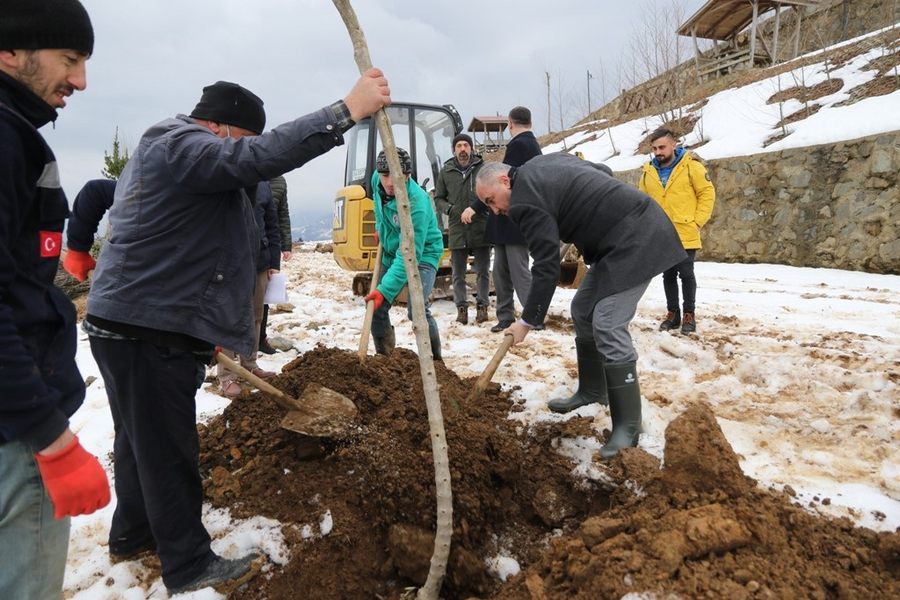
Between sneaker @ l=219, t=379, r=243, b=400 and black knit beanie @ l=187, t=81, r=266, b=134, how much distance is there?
2.23m

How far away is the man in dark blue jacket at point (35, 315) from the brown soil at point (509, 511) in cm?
96

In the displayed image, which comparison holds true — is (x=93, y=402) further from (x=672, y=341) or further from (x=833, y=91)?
(x=833, y=91)

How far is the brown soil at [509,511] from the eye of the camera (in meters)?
1.56

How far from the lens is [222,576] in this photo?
75.8 inches

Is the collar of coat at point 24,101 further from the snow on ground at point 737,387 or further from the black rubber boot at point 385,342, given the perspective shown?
the black rubber boot at point 385,342

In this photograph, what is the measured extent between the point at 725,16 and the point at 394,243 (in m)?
18.0

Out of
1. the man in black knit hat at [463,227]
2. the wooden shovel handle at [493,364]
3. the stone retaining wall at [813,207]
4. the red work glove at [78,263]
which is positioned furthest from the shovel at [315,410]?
the stone retaining wall at [813,207]

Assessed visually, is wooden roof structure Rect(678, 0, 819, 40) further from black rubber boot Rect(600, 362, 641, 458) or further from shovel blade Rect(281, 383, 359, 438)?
shovel blade Rect(281, 383, 359, 438)

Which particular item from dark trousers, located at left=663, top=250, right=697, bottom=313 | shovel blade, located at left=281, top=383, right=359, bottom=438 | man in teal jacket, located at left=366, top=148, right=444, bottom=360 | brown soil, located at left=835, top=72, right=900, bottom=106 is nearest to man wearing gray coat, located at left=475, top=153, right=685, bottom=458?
man in teal jacket, located at left=366, top=148, right=444, bottom=360

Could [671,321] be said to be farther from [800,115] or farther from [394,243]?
[800,115]

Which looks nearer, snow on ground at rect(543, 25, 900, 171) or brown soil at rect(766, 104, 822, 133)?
snow on ground at rect(543, 25, 900, 171)

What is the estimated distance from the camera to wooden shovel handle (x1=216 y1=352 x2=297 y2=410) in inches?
88.5

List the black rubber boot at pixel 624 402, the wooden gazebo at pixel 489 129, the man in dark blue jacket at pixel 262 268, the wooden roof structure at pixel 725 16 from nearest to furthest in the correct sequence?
the black rubber boot at pixel 624 402 < the man in dark blue jacket at pixel 262 268 < the wooden roof structure at pixel 725 16 < the wooden gazebo at pixel 489 129

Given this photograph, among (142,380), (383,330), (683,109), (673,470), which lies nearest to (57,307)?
(142,380)
